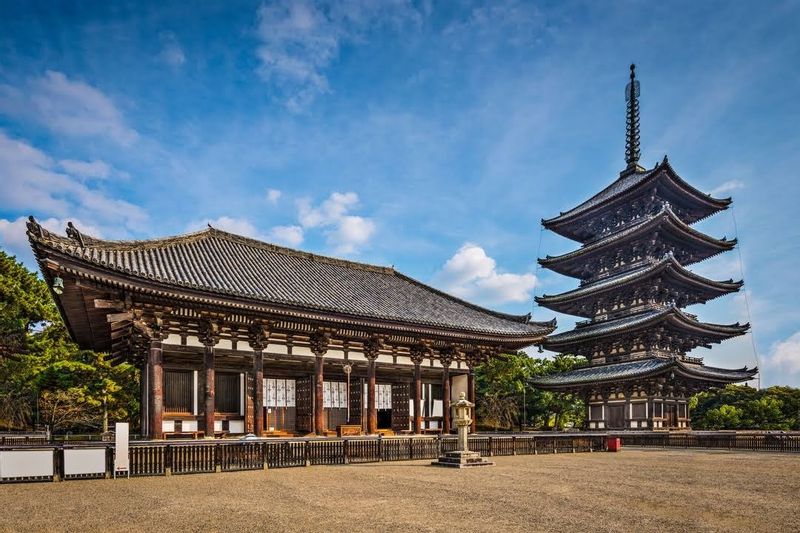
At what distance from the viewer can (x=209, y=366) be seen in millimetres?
20016

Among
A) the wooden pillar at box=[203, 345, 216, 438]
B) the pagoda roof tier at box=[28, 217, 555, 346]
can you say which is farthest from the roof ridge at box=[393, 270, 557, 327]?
the wooden pillar at box=[203, 345, 216, 438]

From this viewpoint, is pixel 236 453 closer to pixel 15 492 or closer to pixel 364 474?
pixel 364 474

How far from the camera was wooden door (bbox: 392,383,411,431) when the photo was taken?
27562 millimetres

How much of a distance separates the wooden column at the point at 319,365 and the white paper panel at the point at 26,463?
984cm

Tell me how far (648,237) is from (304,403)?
2582 centimetres

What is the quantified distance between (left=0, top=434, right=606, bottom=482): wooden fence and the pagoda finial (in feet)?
91.7

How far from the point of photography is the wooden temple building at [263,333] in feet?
61.3

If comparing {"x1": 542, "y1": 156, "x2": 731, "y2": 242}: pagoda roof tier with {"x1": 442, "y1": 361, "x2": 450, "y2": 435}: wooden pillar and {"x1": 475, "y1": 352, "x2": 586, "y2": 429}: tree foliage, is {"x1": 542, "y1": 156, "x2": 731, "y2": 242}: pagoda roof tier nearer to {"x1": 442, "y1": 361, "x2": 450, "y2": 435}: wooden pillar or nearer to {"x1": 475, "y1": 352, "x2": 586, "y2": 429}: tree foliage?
{"x1": 475, "y1": 352, "x2": 586, "y2": 429}: tree foliage

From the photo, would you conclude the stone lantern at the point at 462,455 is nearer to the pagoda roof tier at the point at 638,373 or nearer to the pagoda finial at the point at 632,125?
the pagoda roof tier at the point at 638,373

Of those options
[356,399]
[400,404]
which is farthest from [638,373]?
[356,399]

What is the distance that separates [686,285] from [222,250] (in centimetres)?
2990

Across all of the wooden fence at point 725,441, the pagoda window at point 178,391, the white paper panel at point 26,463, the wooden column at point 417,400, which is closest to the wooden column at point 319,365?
the wooden column at point 417,400

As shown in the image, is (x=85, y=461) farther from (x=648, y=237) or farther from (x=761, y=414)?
(x=761, y=414)

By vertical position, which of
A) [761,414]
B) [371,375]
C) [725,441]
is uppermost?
[371,375]
